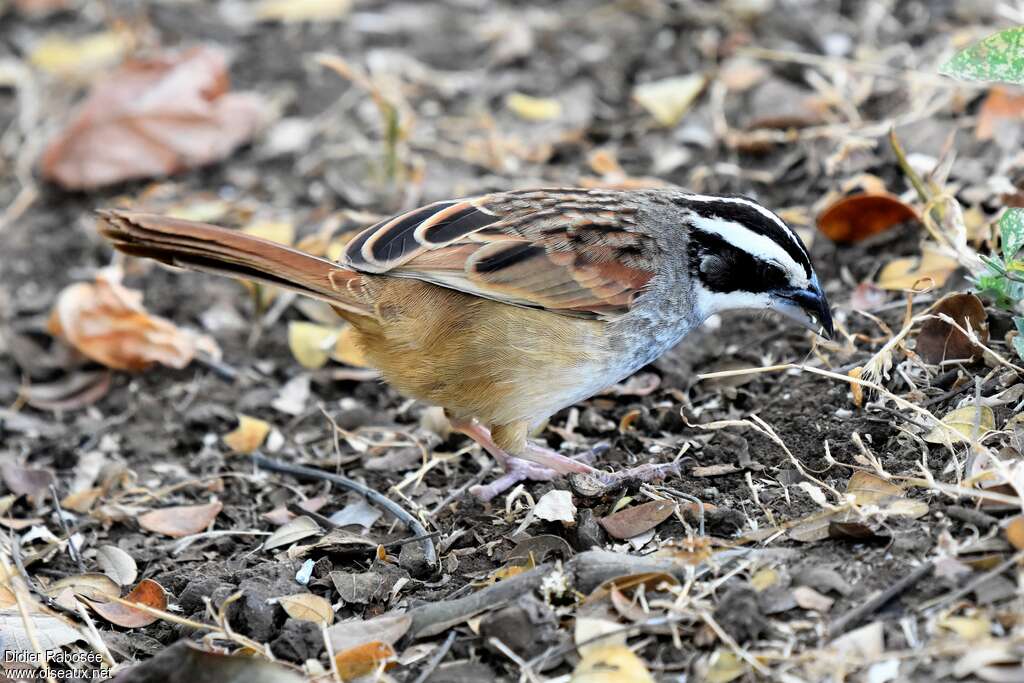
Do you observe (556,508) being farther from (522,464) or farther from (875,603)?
(875,603)

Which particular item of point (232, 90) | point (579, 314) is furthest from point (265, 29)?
point (579, 314)

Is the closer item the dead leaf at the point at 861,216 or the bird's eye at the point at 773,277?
the bird's eye at the point at 773,277

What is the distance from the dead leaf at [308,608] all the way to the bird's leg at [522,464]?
2.77 ft

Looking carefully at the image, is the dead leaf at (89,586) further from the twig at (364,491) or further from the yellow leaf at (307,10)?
the yellow leaf at (307,10)

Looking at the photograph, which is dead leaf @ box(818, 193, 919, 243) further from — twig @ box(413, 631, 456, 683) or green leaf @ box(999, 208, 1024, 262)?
twig @ box(413, 631, 456, 683)

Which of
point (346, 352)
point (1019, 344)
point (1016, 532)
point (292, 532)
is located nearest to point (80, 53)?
point (346, 352)

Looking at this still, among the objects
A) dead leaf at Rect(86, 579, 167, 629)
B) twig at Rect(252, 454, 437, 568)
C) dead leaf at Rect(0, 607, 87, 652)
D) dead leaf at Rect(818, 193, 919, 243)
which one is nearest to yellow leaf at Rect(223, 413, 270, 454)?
twig at Rect(252, 454, 437, 568)

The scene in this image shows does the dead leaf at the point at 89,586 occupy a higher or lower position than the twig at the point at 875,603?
lower

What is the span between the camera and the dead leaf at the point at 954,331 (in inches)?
179

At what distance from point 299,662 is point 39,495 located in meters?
1.80

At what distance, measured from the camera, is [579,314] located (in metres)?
4.58

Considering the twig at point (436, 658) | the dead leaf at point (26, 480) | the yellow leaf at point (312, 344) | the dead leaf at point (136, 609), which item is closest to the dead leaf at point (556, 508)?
the twig at point (436, 658)

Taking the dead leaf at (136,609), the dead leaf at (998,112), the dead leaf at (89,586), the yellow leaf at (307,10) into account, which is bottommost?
the dead leaf at (89,586)

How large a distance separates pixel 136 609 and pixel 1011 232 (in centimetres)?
318
